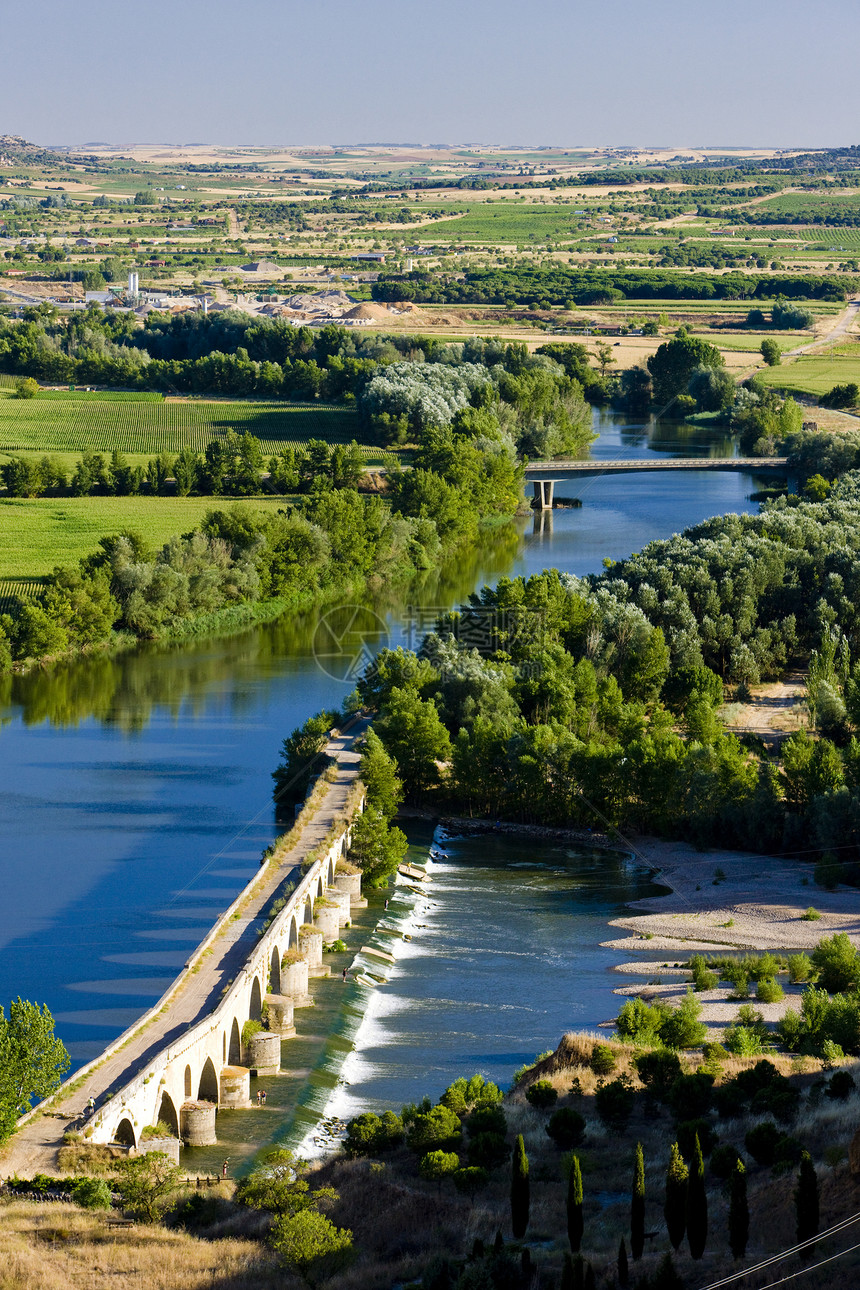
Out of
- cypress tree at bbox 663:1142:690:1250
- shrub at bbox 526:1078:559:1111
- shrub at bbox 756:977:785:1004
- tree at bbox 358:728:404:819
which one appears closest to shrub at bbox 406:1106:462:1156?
shrub at bbox 526:1078:559:1111

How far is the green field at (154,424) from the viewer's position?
90.1 metres

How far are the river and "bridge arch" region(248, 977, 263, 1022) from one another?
1.09 metres

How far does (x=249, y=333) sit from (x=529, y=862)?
8278 cm

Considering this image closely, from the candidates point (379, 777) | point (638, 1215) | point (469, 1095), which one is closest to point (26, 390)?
point (379, 777)

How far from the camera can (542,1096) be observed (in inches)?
1003

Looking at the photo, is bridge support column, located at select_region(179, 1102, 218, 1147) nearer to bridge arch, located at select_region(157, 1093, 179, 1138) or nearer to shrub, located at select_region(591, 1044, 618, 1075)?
bridge arch, located at select_region(157, 1093, 179, 1138)

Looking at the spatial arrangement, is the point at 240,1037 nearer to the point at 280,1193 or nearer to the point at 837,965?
the point at 280,1193

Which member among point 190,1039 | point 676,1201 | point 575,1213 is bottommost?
point 190,1039

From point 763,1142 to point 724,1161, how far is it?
0.69m

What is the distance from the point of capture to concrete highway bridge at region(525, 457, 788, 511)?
277ft

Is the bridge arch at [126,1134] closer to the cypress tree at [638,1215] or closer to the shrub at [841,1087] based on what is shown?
the cypress tree at [638,1215]

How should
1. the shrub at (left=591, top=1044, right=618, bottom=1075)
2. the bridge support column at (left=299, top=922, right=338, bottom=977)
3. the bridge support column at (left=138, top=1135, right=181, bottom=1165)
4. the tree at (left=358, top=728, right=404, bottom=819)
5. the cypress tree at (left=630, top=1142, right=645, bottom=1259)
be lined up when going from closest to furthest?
1. the cypress tree at (left=630, top=1142, right=645, bottom=1259)
2. the bridge support column at (left=138, top=1135, right=181, bottom=1165)
3. the shrub at (left=591, top=1044, right=618, bottom=1075)
4. the bridge support column at (left=299, top=922, right=338, bottom=977)
5. the tree at (left=358, top=728, right=404, bottom=819)

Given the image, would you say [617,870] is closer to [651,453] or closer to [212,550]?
[212,550]

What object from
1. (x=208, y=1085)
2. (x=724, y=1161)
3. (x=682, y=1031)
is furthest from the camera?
(x=682, y=1031)
